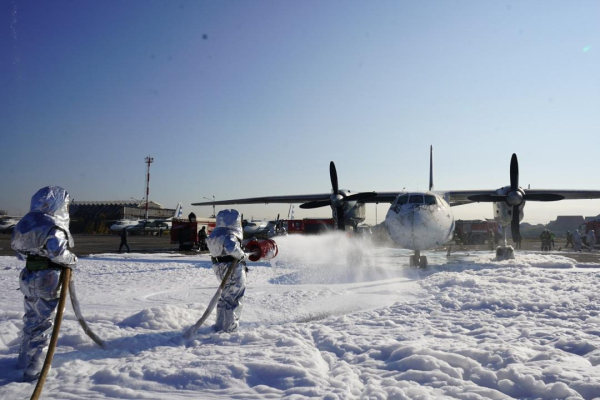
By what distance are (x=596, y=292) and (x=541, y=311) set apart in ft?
9.16

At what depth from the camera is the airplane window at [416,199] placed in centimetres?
1315

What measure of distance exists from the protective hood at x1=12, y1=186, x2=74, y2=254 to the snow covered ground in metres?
1.29

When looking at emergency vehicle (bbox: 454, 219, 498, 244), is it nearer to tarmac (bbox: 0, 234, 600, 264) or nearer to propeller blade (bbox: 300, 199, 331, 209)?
tarmac (bbox: 0, 234, 600, 264)

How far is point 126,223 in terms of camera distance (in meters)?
50.4

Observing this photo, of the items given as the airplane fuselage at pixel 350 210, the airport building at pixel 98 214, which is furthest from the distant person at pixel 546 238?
the airport building at pixel 98 214

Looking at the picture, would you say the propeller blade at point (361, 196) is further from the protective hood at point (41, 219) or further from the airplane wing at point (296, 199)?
the protective hood at point (41, 219)

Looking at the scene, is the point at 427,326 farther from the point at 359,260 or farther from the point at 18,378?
the point at 359,260

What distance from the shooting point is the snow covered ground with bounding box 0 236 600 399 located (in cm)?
337

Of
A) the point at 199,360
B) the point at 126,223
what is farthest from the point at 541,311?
the point at 126,223

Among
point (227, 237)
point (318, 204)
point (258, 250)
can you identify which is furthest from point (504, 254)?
point (227, 237)

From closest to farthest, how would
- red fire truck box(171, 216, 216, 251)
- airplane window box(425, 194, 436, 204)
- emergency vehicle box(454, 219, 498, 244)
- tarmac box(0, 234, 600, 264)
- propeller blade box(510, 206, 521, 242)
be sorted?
airplane window box(425, 194, 436, 204)
propeller blade box(510, 206, 521, 242)
tarmac box(0, 234, 600, 264)
red fire truck box(171, 216, 216, 251)
emergency vehicle box(454, 219, 498, 244)

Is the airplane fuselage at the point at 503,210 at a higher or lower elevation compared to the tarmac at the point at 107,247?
higher

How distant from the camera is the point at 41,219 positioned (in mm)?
3822

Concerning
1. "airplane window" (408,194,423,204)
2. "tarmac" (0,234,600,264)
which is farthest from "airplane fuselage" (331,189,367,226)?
"tarmac" (0,234,600,264)
